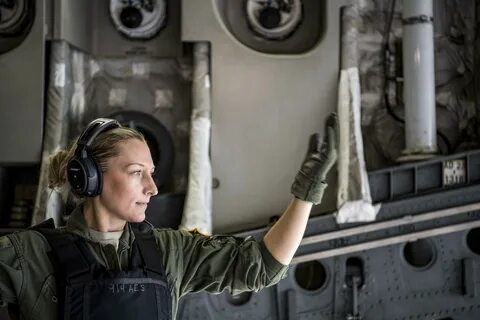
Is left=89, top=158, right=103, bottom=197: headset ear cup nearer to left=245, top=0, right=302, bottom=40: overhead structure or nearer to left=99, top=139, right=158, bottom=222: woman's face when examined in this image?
left=99, top=139, right=158, bottom=222: woman's face

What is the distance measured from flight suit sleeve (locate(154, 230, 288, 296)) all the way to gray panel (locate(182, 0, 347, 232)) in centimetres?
327

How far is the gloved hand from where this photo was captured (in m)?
1.93

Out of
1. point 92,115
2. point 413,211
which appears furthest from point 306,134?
point 92,115

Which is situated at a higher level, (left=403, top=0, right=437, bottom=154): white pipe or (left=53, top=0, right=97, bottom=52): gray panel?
(left=53, top=0, right=97, bottom=52): gray panel

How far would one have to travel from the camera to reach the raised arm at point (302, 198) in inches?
76.2

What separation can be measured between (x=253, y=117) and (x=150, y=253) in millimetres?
3499

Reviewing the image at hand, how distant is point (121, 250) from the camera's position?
1914 millimetres

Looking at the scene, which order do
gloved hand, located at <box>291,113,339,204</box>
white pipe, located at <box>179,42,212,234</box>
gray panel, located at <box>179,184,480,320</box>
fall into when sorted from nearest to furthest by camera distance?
gloved hand, located at <box>291,113,339,204</box>
gray panel, located at <box>179,184,480,320</box>
white pipe, located at <box>179,42,212,234</box>

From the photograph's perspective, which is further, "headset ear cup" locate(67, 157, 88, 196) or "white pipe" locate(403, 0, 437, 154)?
"white pipe" locate(403, 0, 437, 154)

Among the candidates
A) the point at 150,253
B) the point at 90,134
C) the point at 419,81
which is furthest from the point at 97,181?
the point at 419,81

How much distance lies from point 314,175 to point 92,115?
425 centimetres

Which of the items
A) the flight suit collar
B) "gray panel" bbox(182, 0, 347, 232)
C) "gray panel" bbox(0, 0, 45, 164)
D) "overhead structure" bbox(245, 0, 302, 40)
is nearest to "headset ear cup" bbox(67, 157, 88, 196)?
the flight suit collar

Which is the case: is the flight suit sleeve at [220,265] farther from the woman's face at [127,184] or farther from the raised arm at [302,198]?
the woman's face at [127,184]

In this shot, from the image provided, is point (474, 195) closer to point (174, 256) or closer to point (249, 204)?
point (249, 204)
